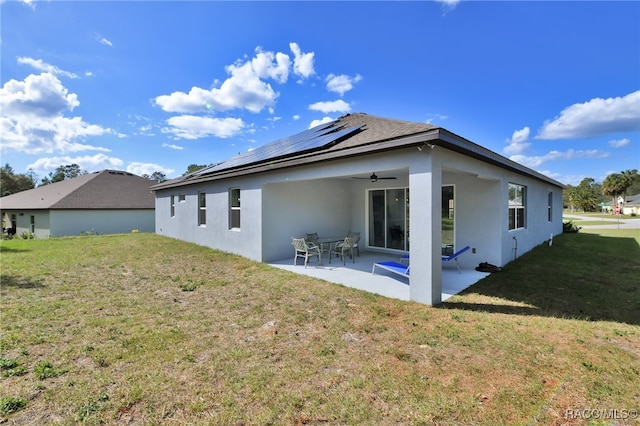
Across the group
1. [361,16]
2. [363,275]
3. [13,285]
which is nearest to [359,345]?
[363,275]

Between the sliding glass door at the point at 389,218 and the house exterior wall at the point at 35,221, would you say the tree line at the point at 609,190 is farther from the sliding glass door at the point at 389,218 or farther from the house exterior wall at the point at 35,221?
the house exterior wall at the point at 35,221

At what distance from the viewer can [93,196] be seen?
24688 millimetres

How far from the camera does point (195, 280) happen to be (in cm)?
751

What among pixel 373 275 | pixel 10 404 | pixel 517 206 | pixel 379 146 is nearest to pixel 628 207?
pixel 517 206

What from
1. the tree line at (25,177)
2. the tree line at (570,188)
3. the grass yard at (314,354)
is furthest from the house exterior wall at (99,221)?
the tree line at (570,188)

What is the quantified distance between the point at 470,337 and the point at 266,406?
3034mm

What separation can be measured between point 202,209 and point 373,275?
30.4 feet

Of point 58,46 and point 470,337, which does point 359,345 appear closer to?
point 470,337

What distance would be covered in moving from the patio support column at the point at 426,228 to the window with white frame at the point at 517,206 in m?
5.56

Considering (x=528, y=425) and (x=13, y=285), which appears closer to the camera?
(x=528, y=425)

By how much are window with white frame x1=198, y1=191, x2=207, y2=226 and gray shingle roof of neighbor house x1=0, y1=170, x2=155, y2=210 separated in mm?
15933

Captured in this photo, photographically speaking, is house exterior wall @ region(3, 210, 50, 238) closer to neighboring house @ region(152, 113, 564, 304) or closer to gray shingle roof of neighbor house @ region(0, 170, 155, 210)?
gray shingle roof of neighbor house @ region(0, 170, 155, 210)

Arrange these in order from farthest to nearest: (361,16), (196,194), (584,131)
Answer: (584,131) → (196,194) → (361,16)

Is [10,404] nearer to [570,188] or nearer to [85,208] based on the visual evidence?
[85,208]
